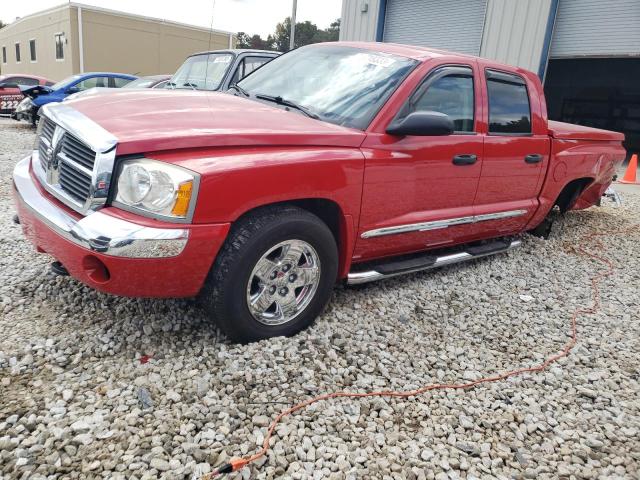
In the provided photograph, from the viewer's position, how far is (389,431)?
2301 millimetres

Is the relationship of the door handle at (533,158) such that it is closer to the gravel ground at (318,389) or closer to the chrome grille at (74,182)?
the gravel ground at (318,389)

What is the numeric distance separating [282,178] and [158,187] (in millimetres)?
637

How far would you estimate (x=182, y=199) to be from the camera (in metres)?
2.33

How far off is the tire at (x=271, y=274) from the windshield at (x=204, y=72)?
4.61 meters

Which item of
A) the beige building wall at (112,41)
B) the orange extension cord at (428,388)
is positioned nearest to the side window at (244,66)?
the orange extension cord at (428,388)

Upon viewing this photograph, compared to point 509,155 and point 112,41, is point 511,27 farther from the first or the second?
point 112,41

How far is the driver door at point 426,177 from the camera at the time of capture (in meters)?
3.13

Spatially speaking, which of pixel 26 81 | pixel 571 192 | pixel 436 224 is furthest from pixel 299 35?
pixel 436 224

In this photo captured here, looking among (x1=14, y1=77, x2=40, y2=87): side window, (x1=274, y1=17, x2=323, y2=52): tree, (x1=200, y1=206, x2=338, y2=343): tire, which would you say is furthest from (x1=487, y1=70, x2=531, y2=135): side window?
(x1=274, y1=17, x2=323, y2=52): tree

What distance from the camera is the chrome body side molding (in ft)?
10.7

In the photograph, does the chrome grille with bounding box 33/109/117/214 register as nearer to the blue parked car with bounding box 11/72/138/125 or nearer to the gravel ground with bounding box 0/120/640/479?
the gravel ground with bounding box 0/120/640/479

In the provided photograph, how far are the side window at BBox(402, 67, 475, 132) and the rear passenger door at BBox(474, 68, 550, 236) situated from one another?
204 mm

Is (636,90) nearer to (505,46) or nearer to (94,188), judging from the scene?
(505,46)

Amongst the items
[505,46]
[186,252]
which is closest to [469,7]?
[505,46]
